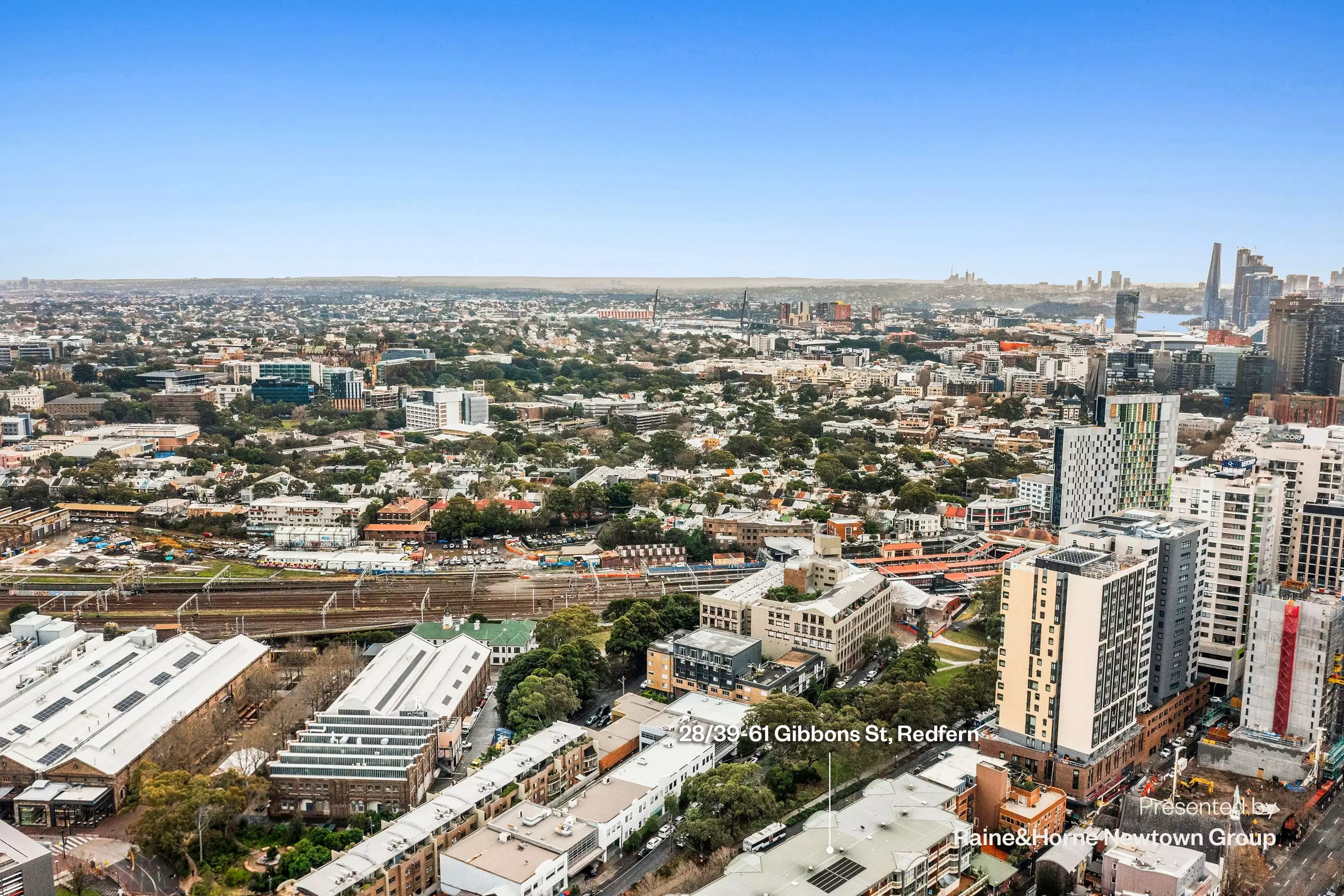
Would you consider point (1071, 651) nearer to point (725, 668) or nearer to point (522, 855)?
point (725, 668)

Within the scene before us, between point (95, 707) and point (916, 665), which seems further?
point (916, 665)

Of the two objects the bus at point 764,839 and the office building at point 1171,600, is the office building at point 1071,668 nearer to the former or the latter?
the office building at point 1171,600

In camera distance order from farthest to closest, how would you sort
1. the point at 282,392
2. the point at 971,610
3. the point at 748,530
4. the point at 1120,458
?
the point at 282,392
the point at 748,530
the point at 1120,458
the point at 971,610

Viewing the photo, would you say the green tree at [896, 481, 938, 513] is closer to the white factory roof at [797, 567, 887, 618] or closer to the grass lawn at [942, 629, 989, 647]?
the white factory roof at [797, 567, 887, 618]

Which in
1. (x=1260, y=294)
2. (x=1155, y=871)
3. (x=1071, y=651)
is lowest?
(x=1155, y=871)

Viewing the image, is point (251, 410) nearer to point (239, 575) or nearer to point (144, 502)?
point (144, 502)

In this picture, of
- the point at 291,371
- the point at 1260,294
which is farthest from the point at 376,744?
the point at 1260,294
